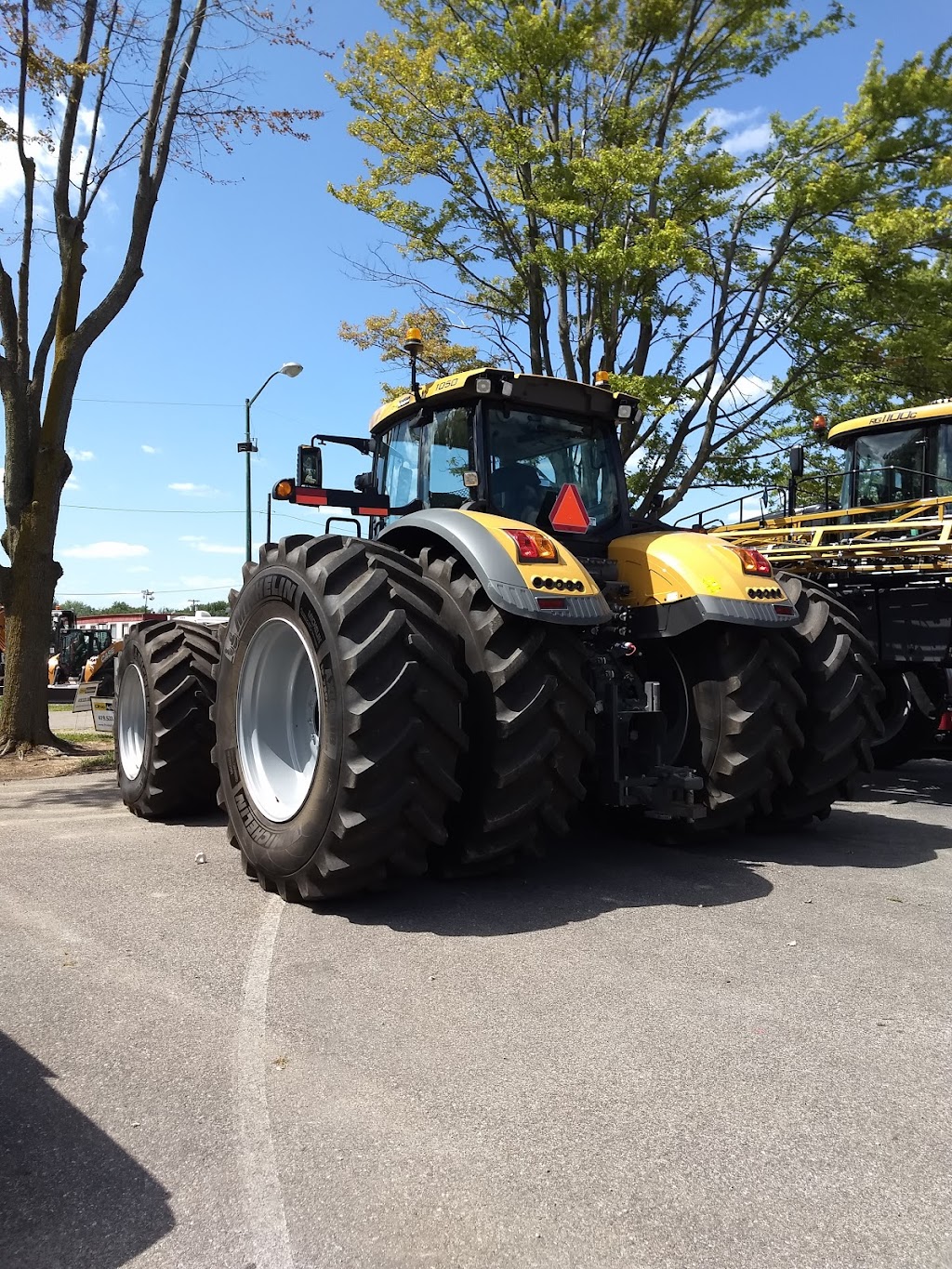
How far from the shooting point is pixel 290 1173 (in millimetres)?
2340

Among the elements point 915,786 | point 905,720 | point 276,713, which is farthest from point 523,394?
point 915,786

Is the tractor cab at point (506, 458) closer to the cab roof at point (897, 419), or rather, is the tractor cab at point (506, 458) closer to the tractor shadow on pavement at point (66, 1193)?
the tractor shadow on pavement at point (66, 1193)

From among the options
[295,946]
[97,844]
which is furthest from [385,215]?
[295,946]

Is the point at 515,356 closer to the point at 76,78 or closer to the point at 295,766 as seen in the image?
the point at 76,78

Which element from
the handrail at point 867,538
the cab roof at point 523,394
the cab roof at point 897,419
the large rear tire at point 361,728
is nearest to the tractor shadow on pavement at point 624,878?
the large rear tire at point 361,728

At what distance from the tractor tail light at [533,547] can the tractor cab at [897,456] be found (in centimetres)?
556

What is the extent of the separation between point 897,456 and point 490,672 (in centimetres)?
689

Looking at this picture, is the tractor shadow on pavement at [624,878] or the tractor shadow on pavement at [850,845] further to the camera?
the tractor shadow on pavement at [850,845]

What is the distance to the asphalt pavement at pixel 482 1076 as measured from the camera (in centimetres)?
212

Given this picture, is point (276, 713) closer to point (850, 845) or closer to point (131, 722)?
point (131, 722)

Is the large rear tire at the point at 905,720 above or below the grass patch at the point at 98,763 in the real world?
above

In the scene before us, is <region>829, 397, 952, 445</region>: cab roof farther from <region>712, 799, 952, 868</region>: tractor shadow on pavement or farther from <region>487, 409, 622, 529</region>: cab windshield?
<region>487, 409, 622, 529</region>: cab windshield

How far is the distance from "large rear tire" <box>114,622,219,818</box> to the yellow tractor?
0.7 inches

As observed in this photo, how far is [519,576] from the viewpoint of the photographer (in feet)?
14.5
